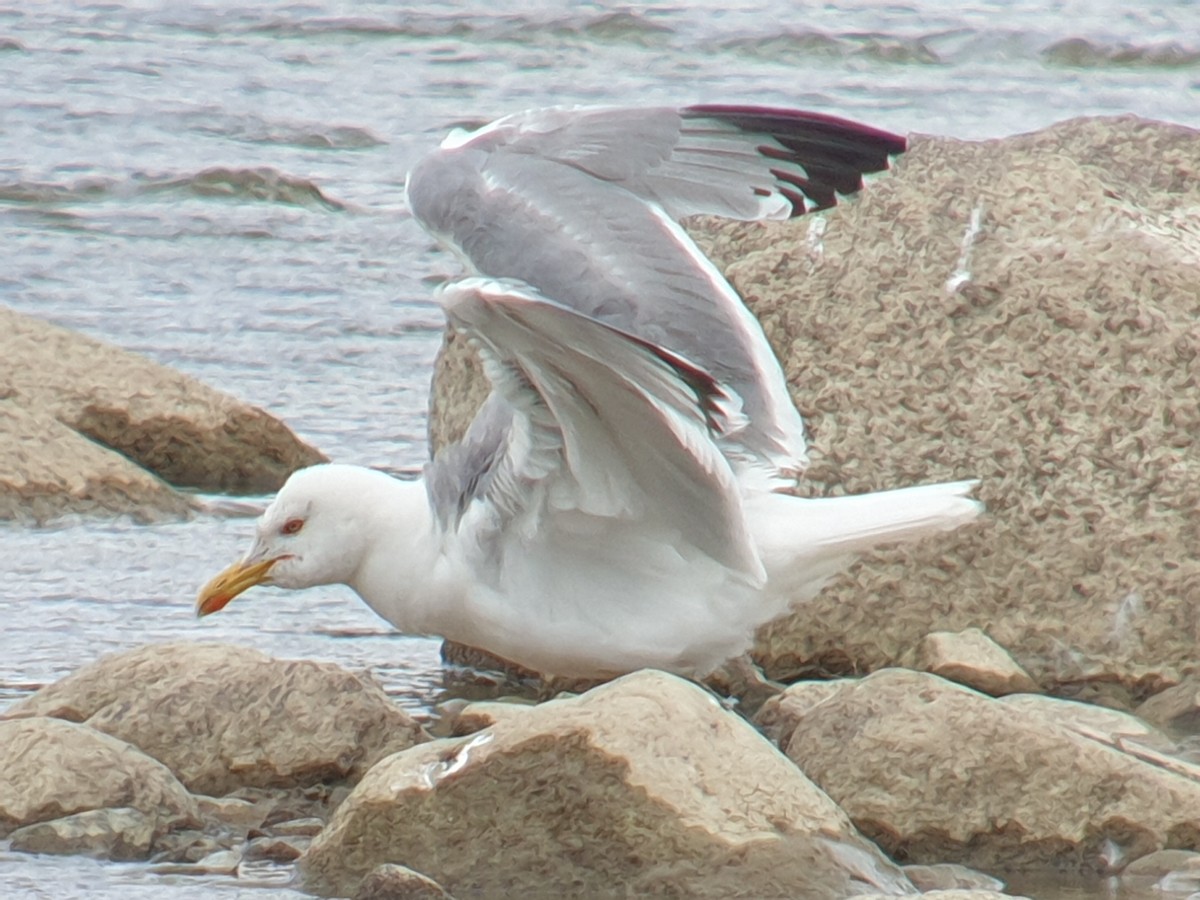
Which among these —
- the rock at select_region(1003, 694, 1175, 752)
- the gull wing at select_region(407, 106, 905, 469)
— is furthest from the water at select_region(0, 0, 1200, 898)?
the rock at select_region(1003, 694, 1175, 752)

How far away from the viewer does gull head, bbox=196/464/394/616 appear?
5.10 meters

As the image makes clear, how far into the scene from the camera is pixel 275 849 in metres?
4.02

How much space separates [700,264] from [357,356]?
10.8ft

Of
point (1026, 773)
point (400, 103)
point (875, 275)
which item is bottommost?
point (400, 103)

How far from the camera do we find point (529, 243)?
15.8 ft

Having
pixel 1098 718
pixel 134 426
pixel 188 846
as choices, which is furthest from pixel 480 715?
pixel 134 426

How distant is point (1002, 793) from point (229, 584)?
193 centimetres

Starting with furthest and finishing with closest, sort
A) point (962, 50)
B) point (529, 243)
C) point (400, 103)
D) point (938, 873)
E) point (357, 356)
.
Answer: point (962, 50), point (400, 103), point (357, 356), point (529, 243), point (938, 873)

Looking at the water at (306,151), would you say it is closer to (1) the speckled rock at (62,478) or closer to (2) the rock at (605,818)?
(1) the speckled rock at (62,478)

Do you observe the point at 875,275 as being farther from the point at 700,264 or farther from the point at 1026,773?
the point at 1026,773

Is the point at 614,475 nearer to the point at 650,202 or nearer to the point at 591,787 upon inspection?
the point at 650,202

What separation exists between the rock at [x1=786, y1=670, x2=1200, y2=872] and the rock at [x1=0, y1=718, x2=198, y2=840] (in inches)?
47.7

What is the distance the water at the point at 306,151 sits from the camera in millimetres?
5645

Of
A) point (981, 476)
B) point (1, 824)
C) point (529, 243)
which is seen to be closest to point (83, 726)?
point (1, 824)
